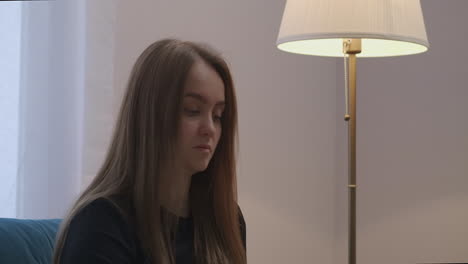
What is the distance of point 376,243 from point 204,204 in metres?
1.37

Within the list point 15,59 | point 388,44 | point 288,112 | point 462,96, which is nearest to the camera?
point 15,59

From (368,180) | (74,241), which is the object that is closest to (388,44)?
(368,180)

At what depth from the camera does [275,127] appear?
8.49 ft

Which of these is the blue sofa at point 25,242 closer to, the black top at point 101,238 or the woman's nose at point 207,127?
the black top at point 101,238

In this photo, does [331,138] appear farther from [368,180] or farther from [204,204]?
[204,204]

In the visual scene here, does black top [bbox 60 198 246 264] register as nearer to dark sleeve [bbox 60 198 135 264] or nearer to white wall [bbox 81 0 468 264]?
dark sleeve [bbox 60 198 135 264]

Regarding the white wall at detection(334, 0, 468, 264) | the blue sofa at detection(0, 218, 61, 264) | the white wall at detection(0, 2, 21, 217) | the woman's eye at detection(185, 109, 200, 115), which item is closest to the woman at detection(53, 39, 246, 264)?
the woman's eye at detection(185, 109, 200, 115)

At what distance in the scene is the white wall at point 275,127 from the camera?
2.47m

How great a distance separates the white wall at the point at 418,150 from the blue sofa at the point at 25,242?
147cm

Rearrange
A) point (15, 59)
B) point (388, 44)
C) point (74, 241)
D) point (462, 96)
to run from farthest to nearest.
A: point (462, 96)
point (388, 44)
point (15, 59)
point (74, 241)

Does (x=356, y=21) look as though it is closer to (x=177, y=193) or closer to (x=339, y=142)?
(x=177, y=193)

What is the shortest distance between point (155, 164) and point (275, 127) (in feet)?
4.61

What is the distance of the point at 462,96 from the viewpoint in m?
2.47

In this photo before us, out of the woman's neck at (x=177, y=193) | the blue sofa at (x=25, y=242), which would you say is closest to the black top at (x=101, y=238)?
the woman's neck at (x=177, y=193)
